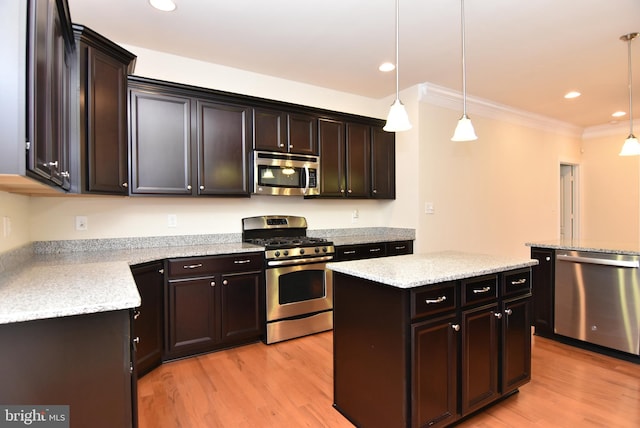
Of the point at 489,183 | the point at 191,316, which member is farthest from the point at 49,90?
the point at 489,183

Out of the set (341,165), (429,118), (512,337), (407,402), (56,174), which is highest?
(429,118)

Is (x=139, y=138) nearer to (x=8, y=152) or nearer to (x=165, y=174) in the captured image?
(x=165, y=174)

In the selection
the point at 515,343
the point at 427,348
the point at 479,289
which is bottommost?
the point at 515,343

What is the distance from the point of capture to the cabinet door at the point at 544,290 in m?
3.26

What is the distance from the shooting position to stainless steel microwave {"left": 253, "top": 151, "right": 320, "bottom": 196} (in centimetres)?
338

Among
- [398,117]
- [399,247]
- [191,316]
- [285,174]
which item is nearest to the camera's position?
[398,117]

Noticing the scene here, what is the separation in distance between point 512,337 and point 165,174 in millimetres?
2876

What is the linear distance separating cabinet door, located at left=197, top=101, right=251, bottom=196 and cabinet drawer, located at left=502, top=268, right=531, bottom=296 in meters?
2.30

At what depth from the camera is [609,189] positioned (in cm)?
608

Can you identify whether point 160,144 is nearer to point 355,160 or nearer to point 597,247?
point 355,160

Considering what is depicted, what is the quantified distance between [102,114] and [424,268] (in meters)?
2.38

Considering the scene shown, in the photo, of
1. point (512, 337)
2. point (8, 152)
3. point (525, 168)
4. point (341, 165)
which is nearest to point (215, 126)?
point (341, 165)

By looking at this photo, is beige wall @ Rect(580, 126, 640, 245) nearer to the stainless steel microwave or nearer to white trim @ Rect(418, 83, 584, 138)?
white trim @ Rect(418, 83, 584, 138)

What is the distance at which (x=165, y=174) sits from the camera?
2.93 meters
